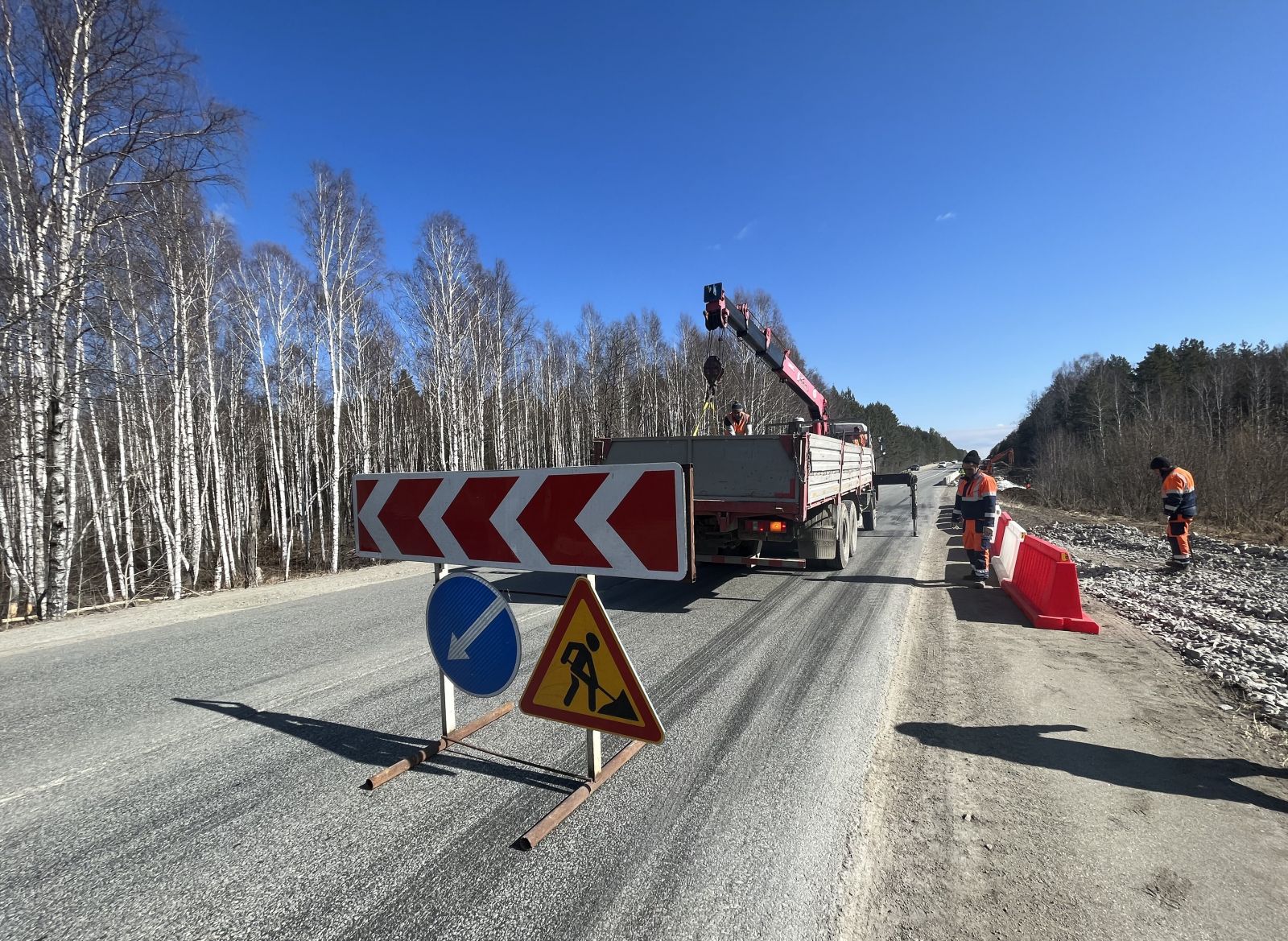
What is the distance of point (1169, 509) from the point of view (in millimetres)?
8430

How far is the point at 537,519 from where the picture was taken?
2785 millimetres

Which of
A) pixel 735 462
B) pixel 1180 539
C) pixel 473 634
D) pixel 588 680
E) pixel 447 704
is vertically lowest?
pixel 447 704

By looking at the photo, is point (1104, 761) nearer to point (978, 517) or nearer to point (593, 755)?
point (593, 755)

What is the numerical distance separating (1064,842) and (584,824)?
2127 millimetres

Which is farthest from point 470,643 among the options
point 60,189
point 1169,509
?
point 1169,509

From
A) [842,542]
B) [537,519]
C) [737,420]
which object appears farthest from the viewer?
[737,420]

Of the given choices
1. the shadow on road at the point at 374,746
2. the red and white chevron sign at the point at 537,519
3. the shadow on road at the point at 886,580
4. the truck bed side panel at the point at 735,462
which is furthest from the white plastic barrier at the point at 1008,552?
the shadow on road at the point at 374,746

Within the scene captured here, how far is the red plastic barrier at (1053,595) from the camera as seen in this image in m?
5.73

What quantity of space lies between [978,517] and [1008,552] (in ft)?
2.27

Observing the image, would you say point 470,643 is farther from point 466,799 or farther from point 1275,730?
point 1275,730

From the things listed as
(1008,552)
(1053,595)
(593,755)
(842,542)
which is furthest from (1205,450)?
(593,755)

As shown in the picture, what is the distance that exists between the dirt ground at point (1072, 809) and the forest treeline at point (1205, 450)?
46.7 feet

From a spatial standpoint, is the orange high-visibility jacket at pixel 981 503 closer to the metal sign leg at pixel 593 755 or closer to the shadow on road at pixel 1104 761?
the shadow on road at pixel 1104 761

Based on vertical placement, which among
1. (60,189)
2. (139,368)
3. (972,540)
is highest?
(60,189)
